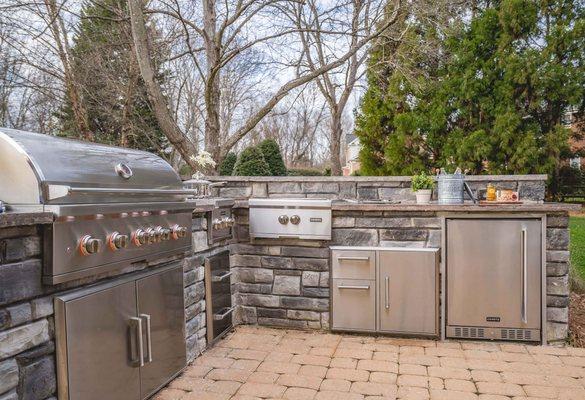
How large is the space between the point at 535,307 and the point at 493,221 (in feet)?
2.06

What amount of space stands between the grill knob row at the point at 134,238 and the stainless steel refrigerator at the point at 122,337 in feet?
0.57

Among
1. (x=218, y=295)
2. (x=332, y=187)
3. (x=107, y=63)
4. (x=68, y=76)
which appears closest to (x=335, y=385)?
(x=218, y=295)

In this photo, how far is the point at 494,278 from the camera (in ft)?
9.73

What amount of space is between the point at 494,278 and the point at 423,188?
84cm

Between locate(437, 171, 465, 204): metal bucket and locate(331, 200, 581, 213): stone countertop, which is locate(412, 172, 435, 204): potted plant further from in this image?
locate(331, 200, 581, 213): stone countertop

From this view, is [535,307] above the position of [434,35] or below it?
below

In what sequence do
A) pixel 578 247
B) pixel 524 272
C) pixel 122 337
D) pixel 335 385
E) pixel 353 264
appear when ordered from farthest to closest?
pixel 578 247
pixel 353 264
pixel 524 272
pixel 335 385
pixel 122 337

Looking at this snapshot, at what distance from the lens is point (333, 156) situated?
10367 mm

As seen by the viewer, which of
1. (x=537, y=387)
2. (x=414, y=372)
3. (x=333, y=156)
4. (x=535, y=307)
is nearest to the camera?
(x=537, y=387)

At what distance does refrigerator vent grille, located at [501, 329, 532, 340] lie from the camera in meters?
2.94

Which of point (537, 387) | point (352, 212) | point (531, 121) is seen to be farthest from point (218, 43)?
point (531, 121)

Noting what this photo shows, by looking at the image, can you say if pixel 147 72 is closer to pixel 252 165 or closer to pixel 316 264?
pixel 252 165

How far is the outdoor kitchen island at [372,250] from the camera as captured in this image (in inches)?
115

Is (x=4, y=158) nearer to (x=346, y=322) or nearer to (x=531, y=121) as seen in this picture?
(x=346, y=322)
